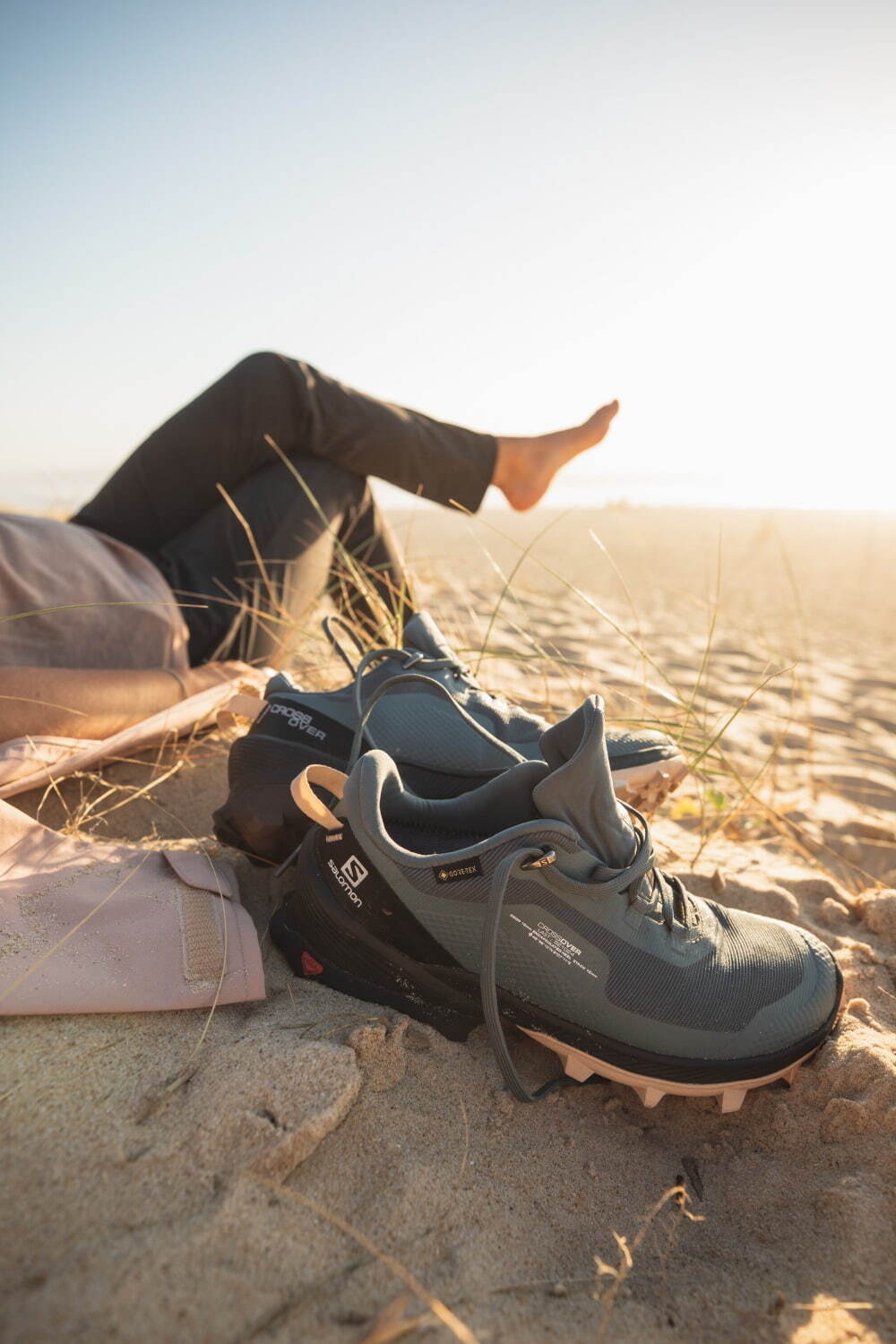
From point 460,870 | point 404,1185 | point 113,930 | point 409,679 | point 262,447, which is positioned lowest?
point 404,1185

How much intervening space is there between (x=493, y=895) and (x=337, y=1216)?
382 millimetres

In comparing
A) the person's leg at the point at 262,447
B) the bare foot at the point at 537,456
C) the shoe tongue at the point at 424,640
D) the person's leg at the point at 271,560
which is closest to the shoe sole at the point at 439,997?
the shoe tongue at the point at 424,640

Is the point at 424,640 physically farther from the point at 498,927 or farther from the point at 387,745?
the point at 498,927

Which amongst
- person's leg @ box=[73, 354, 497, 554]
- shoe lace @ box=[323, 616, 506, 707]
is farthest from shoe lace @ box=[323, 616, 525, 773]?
person's leg @ box=[73, 354, 497, 554]

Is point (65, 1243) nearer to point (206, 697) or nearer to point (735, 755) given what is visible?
point (206, 697)

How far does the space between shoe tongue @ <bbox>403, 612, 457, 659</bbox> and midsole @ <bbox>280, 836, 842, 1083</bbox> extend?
19.3 inches

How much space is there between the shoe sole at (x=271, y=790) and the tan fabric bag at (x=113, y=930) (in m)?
0.11

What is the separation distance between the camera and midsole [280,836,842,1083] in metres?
1.03

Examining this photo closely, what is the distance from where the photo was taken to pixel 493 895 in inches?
40.1

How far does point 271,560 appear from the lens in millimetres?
2145

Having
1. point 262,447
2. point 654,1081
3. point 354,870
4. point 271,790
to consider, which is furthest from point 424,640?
point 262,447

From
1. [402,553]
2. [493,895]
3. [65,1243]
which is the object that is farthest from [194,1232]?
[402,553]

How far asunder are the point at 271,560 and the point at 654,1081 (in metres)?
1.57

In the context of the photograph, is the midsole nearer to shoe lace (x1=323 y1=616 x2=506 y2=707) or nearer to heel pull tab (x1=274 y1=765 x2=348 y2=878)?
heel pull tab (x1=274 y1=765 x2=348 y2=878)
